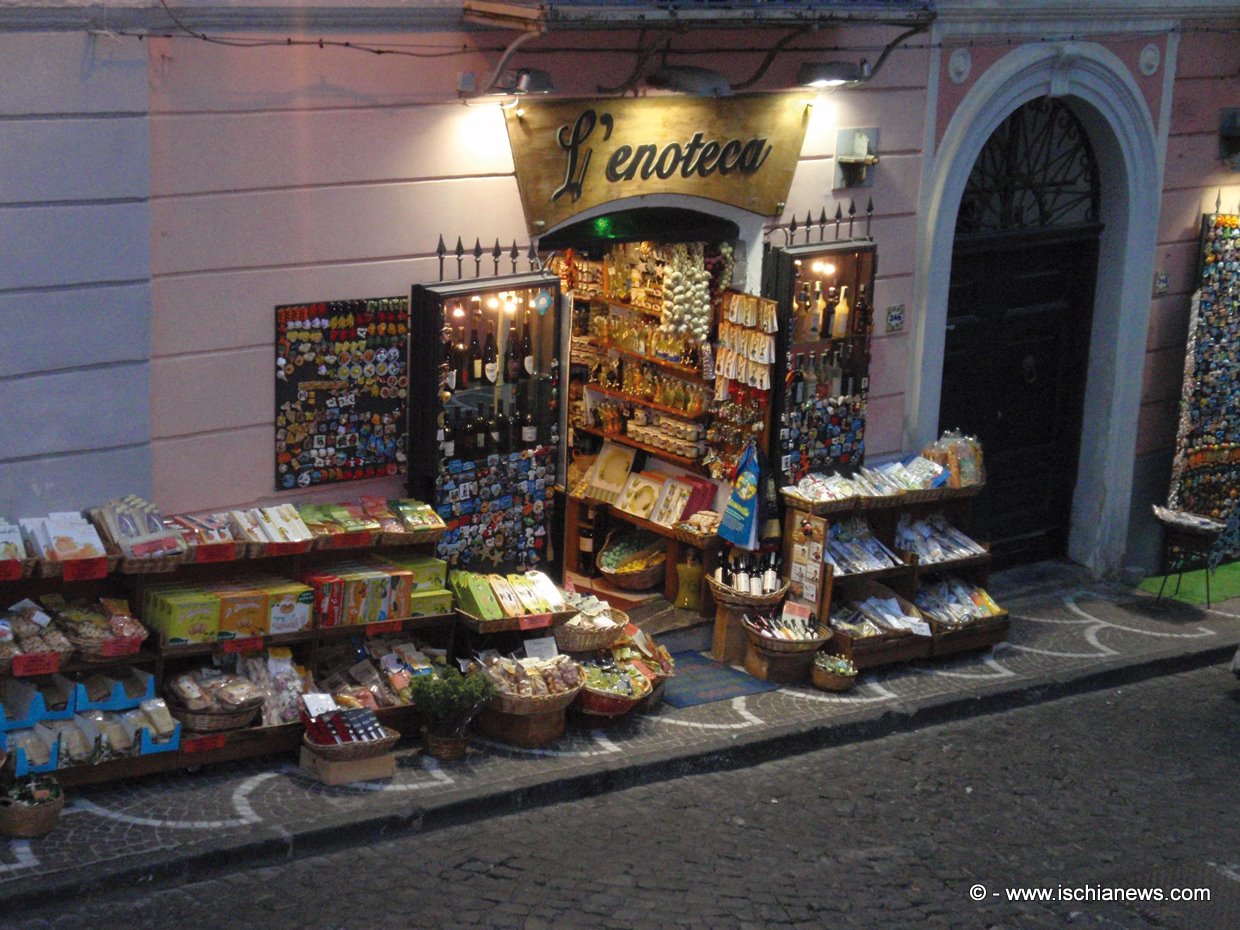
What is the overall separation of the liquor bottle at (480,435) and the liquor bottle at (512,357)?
273 mm

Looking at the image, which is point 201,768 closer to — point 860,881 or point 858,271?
point 860,881

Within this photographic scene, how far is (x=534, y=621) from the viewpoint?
33.1 feet

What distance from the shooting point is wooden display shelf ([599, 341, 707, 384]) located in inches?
472

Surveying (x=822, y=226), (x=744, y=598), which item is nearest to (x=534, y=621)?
Result: (x=744, y=598)

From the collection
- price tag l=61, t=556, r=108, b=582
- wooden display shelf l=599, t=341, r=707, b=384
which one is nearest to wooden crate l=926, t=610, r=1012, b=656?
wooden display shelf l=599, t=341, r=707, b=384

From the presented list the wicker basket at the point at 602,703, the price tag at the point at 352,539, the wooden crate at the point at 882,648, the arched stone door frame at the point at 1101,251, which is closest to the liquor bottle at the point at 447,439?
the price tag at the point at 352,539

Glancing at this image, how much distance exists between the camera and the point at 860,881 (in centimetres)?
862

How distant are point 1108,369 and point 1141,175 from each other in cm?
150

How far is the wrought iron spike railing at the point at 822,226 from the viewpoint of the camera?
1156cm

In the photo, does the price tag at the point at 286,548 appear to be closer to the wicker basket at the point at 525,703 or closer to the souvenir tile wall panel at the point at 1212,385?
the wicker basket at the point at 525,703

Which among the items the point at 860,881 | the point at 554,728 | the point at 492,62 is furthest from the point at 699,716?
the point at 492,62

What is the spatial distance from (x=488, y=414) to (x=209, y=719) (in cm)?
250

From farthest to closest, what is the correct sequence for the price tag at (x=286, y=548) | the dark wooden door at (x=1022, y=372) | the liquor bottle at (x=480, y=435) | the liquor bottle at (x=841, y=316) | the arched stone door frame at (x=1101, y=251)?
the dark wooden door at (x=1022, y=372) < the arched stone door frame at (x=1101, y=251) < the liquor bottle at (x=841, y=316) < the liquor bottle at (x=480, y=435) < the price tag at (x=286, y=548)

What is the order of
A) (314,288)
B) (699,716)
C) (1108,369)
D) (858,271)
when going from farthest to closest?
(1108,369) < (858,271) < (699,716) < (314,288)
